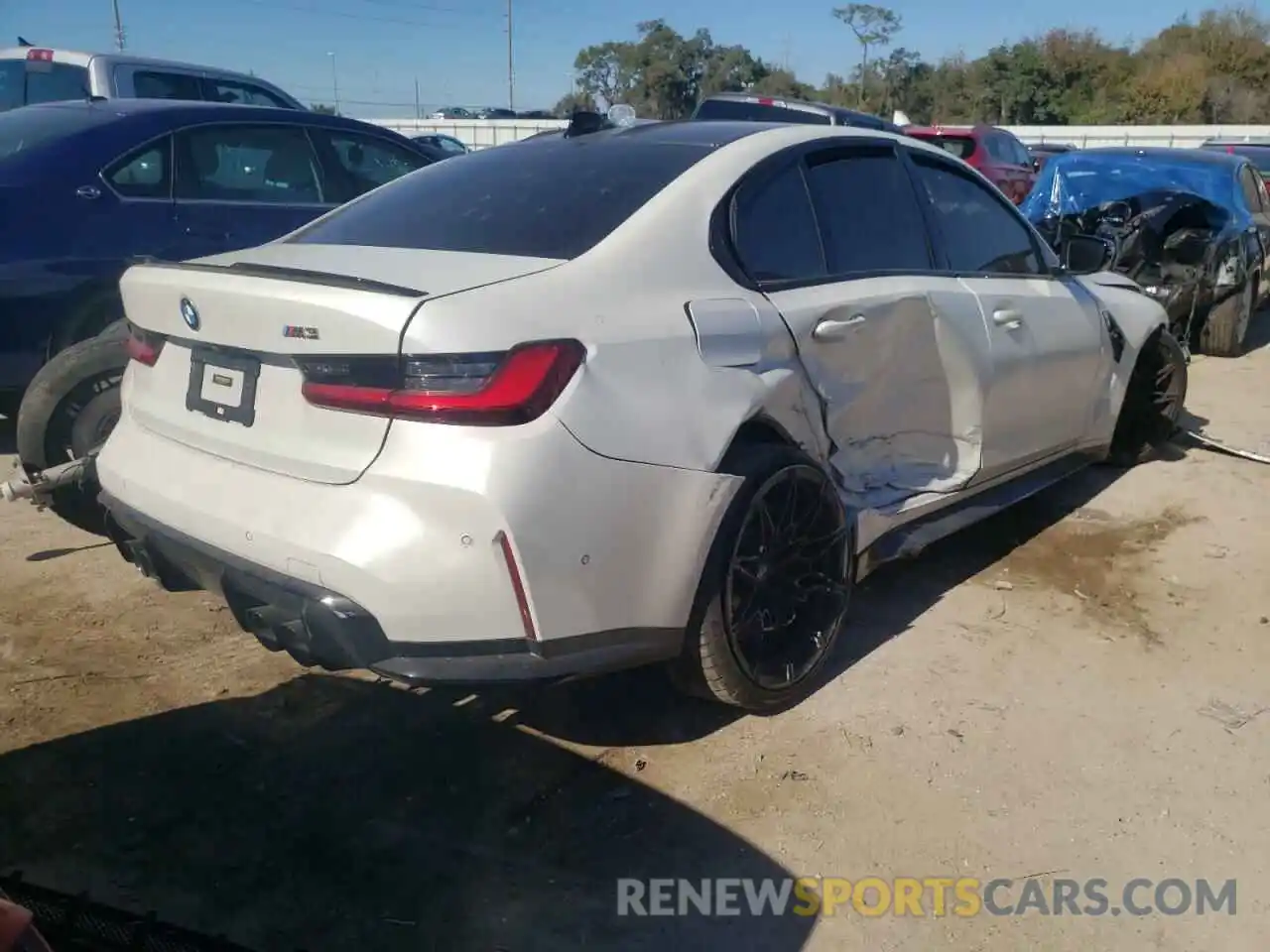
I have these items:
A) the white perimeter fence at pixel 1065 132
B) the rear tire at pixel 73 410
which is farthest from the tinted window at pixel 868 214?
the white perimeter fence at pixel 1065 132

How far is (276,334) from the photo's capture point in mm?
2404

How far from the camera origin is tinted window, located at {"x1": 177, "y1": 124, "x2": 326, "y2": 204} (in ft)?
17.5

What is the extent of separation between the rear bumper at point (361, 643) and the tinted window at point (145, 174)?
3167mm

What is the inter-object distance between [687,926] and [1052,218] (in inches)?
332

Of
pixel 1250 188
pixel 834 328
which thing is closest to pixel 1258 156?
pixel 1250 188

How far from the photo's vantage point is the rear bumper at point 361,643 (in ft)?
7.51

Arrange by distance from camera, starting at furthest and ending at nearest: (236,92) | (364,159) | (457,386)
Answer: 1. (236,92)
2. (364,159)
3. (457,386)

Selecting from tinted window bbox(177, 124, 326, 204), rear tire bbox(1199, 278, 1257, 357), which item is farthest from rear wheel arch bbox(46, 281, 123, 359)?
rear tire bbox(1199, 278, 1257, 357)

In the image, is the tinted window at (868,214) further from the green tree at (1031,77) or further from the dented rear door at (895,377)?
the green tree at (1031,77)

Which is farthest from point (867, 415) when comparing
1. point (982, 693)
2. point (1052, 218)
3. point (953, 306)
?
point (1052, 218)

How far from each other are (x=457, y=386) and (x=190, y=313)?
84 cm

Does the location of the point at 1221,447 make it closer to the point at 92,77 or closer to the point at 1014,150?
the point at 92,77

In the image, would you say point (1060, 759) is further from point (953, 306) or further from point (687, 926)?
point (953, 306)

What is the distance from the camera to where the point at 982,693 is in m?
3.32
